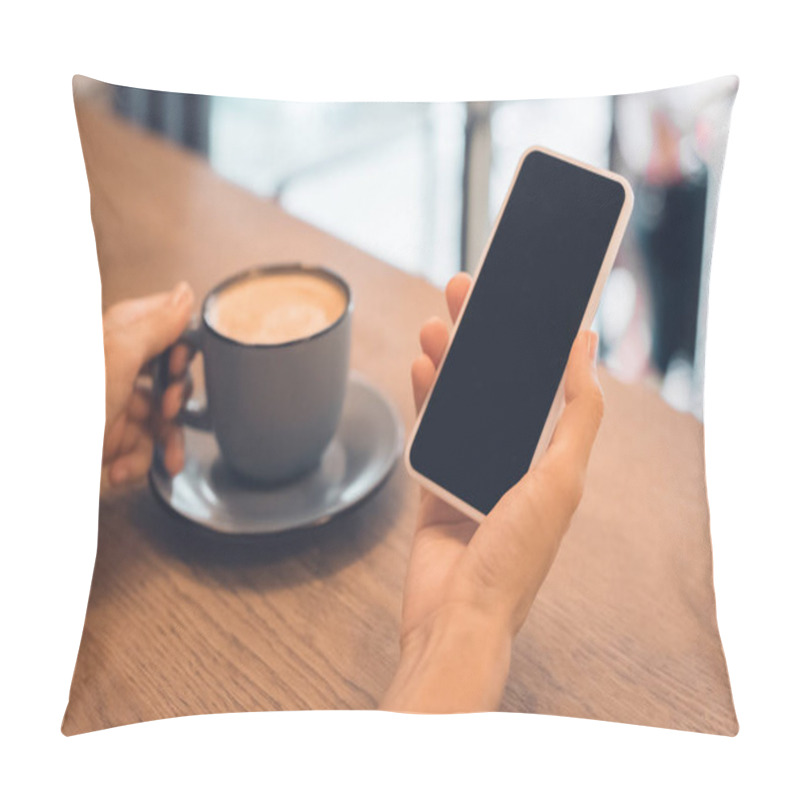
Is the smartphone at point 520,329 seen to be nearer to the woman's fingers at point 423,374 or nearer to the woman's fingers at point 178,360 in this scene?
the woman's fingers at point 423,374

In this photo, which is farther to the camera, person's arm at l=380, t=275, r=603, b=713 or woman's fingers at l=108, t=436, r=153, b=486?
woman's fingers at l=108, t=436, r=153, b=486

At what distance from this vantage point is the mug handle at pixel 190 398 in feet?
1.83

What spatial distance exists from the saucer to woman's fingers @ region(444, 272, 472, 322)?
96mm

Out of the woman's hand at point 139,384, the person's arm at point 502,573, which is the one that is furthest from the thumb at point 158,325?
the person's arm at point 502,573

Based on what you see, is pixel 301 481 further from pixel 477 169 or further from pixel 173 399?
pixel 477 169

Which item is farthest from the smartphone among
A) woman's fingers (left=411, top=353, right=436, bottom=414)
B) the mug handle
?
the mug handle

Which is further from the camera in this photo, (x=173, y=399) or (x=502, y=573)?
(x=173, y=399)

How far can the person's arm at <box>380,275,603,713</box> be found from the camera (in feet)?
1.45

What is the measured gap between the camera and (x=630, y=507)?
1.67ft

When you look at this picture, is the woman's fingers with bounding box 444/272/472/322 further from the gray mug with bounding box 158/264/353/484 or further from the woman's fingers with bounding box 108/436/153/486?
the woman's fingers with bounding box 108/436/153/486

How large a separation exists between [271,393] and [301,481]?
7 cm

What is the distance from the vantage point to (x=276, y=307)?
566mm

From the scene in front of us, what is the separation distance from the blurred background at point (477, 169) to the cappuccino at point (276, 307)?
0.05 meters

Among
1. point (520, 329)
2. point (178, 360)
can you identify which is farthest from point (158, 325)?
point (520, 329)
